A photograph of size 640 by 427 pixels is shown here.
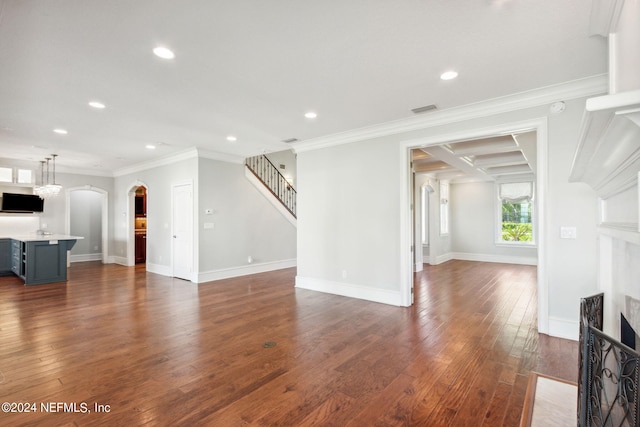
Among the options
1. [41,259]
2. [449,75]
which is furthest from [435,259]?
[41,259]

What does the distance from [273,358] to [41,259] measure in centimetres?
637

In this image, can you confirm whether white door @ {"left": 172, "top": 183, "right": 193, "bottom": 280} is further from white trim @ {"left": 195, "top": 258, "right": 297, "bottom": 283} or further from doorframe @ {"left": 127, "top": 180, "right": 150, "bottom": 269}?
doorframe @ {"left": 127, "top": 180, "right": 150, "bottom": 269}

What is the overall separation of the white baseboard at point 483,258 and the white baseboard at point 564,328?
554 centimetres

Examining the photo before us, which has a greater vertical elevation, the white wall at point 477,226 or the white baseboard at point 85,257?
the white wall at point 477,226

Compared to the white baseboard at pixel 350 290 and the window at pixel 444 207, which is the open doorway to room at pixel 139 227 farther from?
the window at pixel 444 207

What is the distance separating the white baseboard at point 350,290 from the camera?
486 centimetres

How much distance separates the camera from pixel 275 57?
286cm

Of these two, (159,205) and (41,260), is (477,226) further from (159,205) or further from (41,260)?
(41,260)

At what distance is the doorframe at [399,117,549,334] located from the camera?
11.8 feet

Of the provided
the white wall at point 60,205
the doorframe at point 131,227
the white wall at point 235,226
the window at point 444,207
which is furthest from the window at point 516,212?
the white wall at point 60,205

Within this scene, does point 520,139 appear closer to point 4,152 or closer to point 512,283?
point 512,283

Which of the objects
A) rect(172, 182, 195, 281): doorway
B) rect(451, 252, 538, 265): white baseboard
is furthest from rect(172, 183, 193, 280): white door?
rect(451, 252, 538, 265): white baseboard

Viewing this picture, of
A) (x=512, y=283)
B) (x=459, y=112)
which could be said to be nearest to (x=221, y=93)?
(x=459, y=112)

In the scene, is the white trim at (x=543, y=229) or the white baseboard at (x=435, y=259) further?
the white baseboard at (x=435, y=259)
